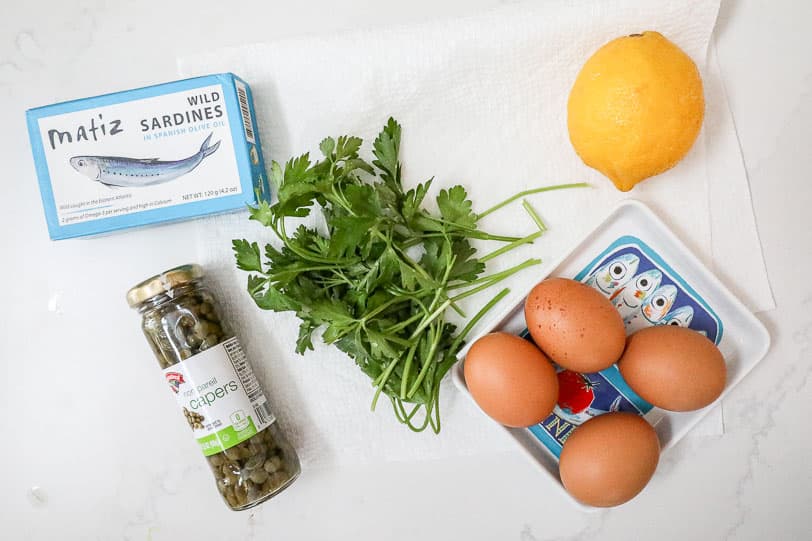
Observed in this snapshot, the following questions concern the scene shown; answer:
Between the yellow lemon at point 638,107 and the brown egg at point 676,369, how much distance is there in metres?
0.19

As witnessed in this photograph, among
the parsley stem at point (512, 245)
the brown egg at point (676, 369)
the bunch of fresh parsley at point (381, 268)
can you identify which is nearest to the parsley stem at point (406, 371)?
A: the bunch of fresh parsley at point (381, 268)

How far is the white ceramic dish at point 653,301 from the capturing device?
76 cm

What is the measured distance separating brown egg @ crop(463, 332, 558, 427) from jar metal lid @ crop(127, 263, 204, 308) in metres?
0.38

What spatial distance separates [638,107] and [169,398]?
0.74 metres

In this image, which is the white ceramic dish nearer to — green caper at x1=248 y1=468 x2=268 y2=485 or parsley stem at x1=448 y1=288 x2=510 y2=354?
parsley stem at x1=448 y1=288 x2=510 y2=354

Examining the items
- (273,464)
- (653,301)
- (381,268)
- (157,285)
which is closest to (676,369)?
(653,301)

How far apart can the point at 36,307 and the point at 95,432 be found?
8.0 inches

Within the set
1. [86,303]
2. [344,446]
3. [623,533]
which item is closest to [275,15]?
[86,303]

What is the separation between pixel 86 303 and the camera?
0.86 meters

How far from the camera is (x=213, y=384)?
745 millimetres

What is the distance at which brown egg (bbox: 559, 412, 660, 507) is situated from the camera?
68 centimetres

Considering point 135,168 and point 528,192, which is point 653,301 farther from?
point 135,168

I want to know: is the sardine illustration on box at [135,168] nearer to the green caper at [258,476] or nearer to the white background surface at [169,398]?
the white background surface at [169,398]

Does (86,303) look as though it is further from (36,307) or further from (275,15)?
(275,15)
